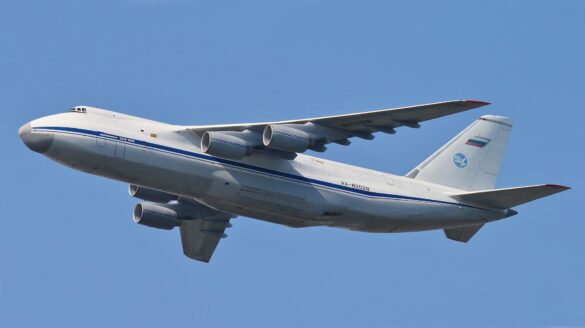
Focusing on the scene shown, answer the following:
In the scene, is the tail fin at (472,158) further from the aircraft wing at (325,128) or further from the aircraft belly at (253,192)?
the aircraft wing at (325,128)

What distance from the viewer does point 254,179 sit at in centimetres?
3022

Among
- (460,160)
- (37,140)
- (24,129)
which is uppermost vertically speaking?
(460,160)

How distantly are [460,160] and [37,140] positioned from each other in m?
13.0

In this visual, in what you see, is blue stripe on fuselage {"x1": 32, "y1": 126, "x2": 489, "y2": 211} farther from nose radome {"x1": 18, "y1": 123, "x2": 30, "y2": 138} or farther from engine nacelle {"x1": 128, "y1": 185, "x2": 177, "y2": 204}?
engine nacelle {"x1": 128, "y1": 185, "x2": 177, "y2": 204}

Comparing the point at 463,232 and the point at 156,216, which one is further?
the point at 463,232

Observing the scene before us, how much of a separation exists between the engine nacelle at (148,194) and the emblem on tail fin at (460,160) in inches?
340

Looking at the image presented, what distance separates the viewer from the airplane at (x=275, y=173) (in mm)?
29047

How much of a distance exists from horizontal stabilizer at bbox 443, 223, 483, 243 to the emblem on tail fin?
1.92 m

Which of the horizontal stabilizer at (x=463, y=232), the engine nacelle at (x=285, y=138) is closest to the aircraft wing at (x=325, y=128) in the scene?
the engine nacelle at (x=285, y=138)

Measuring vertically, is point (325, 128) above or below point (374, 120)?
below

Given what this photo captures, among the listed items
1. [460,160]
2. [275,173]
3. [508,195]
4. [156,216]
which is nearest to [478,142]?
[460,160]

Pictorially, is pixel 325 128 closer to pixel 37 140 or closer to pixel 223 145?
pixel 223 145

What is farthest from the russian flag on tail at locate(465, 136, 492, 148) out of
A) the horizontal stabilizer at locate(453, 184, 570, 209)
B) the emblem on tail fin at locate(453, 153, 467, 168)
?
the horizontal stabilizer at locate(453, 184, 570, 209)

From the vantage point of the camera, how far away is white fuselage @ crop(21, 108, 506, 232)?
29.0 m
